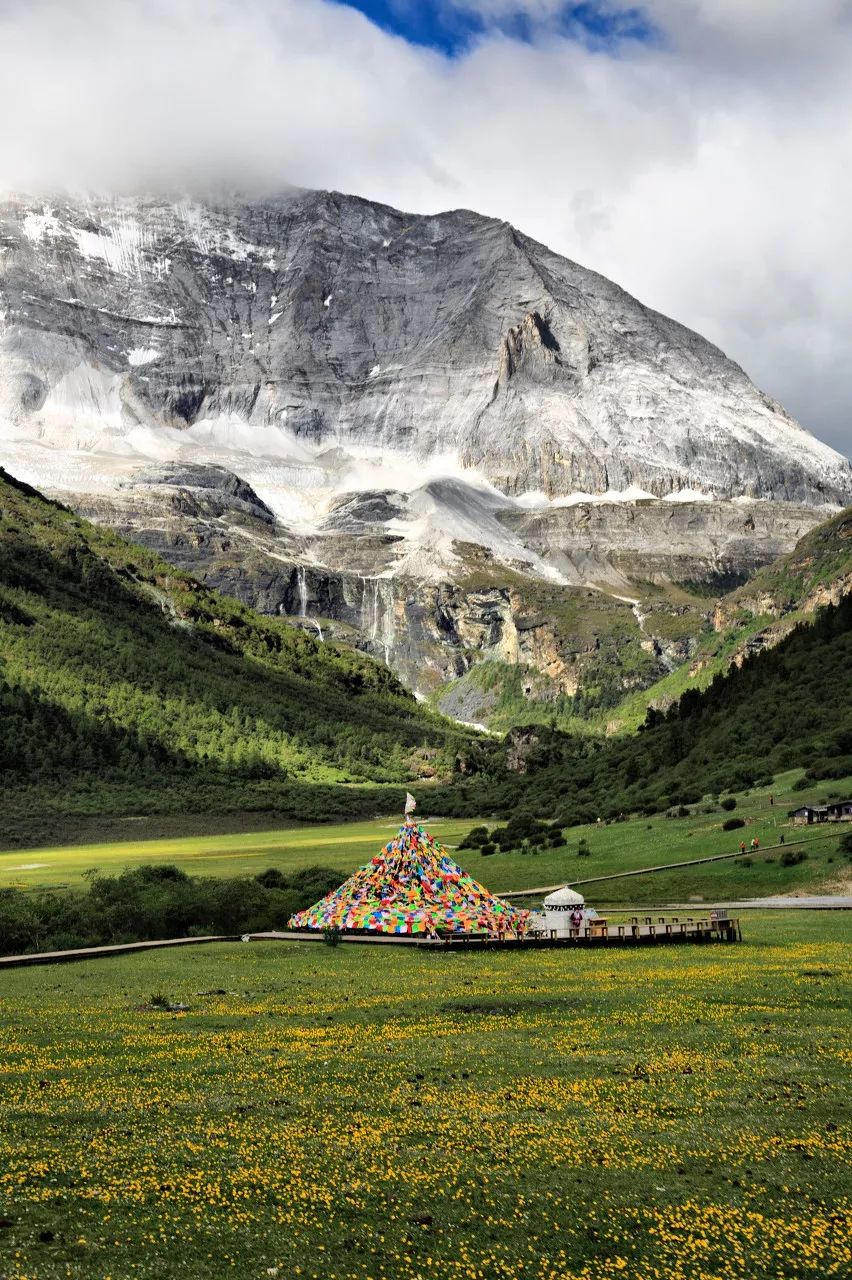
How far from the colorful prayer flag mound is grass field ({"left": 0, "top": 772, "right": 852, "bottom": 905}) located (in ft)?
58.1

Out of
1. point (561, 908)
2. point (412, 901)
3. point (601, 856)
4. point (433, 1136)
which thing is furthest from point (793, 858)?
point (433, 1136)

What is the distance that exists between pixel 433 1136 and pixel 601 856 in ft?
225

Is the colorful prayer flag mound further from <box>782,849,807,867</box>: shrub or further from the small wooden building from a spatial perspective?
the small wooden building

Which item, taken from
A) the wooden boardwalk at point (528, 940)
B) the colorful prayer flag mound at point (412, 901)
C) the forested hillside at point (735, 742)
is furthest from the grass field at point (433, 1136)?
the forested hillside at point (735, 742)

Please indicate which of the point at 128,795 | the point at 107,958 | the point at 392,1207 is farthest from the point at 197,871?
the point at 392,1207

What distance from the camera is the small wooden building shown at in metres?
76.8

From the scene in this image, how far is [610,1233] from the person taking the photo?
15109mm

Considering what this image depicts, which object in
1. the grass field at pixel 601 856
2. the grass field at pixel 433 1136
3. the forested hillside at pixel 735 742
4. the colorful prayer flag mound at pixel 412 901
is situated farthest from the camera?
the forested hillside at pixel 735 742

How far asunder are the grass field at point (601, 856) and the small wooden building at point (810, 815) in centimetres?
95

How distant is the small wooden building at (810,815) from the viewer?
76.8m

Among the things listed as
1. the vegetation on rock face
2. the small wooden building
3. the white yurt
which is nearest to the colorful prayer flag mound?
the white yurt

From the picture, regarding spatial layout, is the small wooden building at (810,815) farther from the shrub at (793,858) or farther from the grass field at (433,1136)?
the grass field at (433,1136)

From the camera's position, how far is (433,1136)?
61.5 ft

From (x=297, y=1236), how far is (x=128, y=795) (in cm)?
14955
